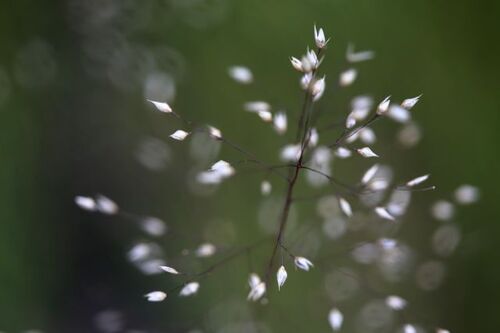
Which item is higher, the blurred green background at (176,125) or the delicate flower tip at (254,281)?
the blurred green background at (176,125)

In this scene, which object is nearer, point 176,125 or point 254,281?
point 254,281

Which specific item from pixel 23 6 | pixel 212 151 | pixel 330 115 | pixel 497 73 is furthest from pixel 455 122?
pixel 23 6

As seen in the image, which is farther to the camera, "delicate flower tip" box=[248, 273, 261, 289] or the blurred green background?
the blurred green background

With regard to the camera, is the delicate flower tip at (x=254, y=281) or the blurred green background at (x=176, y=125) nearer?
the delicate flower tip at (x=254, y=281)

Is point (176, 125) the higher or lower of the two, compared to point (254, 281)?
higher

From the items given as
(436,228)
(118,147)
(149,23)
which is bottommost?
(436,228)

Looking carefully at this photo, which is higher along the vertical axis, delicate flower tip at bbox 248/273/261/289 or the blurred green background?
the blurred green background

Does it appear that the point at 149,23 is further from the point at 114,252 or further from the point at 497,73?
the point at 497,73

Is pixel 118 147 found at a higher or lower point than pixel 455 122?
higher
